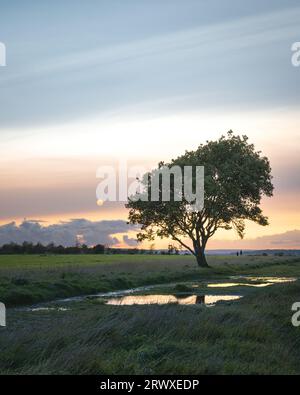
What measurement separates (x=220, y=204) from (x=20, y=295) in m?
35.8

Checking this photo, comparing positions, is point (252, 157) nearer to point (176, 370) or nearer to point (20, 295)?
point (20, 295)

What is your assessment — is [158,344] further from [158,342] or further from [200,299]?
[200,299]

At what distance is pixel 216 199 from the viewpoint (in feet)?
201

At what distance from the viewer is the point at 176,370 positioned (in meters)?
13.1

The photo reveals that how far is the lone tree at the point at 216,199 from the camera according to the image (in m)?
61.8

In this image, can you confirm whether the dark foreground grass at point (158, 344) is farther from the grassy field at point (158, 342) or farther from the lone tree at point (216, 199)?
the lone tree at point (216, 199)

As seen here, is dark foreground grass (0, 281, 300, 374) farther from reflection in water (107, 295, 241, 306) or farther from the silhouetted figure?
the silhouetted figure

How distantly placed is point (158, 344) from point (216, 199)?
47.0 metres

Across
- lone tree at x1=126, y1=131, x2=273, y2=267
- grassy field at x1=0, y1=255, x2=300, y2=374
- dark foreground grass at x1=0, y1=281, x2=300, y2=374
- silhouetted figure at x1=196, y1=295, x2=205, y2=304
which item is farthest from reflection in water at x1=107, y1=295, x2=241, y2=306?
lone tree at x1=126, y1=131, x2=273, y2=267

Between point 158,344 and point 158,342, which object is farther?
point 158,342

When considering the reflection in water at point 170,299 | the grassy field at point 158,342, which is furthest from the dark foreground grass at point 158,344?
the reflection in water at point 170,299

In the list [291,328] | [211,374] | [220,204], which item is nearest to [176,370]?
[211,374]

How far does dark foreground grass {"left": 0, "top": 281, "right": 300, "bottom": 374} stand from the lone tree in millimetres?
40995

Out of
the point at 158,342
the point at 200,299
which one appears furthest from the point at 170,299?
the point at 158,342
